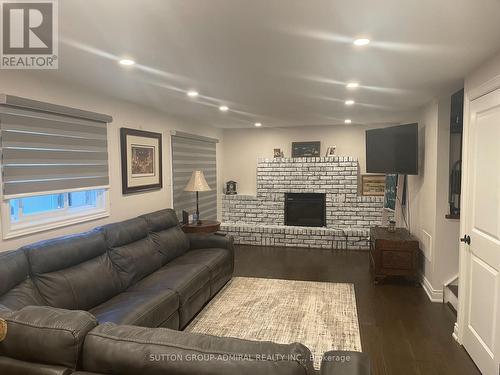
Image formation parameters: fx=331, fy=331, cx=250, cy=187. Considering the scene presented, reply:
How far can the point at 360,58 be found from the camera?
7.57 feet

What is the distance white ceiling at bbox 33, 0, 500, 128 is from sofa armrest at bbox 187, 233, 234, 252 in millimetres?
1768

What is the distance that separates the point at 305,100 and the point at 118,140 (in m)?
2.17

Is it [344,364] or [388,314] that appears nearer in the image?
[344,364]

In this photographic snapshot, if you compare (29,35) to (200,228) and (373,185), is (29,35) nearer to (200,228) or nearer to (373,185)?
(200,228)

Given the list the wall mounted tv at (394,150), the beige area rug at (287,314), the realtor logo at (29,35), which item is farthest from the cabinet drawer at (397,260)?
the realtor logo at (29,35)

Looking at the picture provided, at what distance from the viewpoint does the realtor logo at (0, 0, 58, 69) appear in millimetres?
1602

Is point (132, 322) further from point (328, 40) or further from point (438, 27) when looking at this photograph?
point (438, 27)

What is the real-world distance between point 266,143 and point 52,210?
177 inches

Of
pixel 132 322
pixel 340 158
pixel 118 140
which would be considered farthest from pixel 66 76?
pixel 340 158

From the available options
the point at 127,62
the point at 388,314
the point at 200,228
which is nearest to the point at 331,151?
the point at 200,228

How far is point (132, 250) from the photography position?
3258 millimetres

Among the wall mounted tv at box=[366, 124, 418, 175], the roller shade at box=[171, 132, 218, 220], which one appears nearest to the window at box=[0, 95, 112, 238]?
the roller shade at box=[171, 132, 218, 220]

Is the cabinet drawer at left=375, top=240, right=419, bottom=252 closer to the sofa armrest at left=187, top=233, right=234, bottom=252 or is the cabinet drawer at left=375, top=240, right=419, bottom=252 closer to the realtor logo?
the sofa armrest at left=187, top=233, right=234, bottom=252

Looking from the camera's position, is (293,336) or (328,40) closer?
(328,40)
